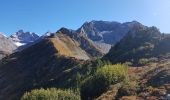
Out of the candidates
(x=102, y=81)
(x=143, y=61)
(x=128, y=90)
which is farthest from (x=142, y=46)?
(x=128, y=90)

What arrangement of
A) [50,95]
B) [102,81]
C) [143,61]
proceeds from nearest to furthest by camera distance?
[102,81], [50,95], [143,61]

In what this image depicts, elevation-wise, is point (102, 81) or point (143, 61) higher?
point (143, 61)

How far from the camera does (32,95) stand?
4813 inches

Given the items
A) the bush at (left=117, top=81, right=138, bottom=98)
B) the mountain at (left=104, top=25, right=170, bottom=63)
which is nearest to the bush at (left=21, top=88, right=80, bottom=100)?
the bush at (left=117, top=81, right=138, bottom=98)

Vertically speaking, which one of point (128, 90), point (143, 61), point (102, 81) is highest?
point (143, 61)

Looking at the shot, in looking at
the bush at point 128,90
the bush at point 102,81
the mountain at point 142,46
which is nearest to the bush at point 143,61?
the mountain at point 142,46

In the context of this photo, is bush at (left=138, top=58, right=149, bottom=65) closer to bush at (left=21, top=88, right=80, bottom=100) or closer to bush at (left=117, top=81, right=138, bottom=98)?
bush at (left=21, top=88, right=80, bottom=100)

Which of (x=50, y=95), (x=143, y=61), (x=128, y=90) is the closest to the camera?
(x=128, y=90)

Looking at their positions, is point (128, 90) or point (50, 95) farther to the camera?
point (50, 95)

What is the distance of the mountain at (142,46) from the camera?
167375 mm

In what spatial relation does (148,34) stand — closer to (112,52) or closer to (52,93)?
(112,52)

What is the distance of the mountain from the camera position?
6590 inches

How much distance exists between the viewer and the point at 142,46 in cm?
18012

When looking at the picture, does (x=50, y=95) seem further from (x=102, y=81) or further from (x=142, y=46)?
(x=142, y=46)
